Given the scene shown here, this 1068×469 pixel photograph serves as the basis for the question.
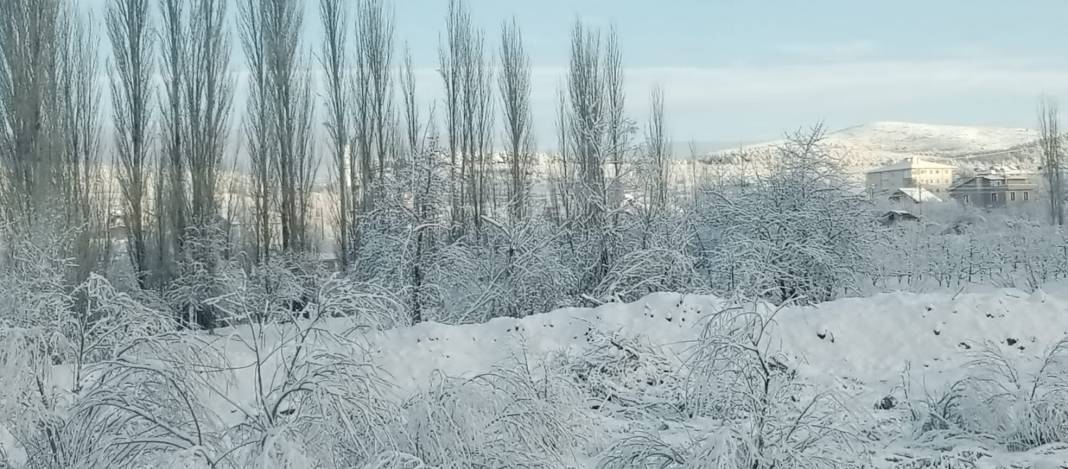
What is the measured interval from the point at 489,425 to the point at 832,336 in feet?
26.4

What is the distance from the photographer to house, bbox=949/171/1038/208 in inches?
2144

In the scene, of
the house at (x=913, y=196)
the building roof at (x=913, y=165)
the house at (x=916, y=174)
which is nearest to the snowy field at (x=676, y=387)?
the house at (x=913, y=196)

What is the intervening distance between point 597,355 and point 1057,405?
16.8 ft

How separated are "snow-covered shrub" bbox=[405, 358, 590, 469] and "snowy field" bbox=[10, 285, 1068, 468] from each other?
0.4 inches

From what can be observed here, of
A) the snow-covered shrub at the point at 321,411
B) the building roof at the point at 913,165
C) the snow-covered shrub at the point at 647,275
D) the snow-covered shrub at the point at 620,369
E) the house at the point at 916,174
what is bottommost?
the snow-covered shrub at the point at 620,369

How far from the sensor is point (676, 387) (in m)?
9.62

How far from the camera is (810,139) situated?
1611cm

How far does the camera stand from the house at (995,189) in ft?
179

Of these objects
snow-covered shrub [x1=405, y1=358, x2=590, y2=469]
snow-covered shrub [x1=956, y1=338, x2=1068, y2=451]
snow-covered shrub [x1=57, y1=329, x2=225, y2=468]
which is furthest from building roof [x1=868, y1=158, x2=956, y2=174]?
snow-covered shrub [x1=57, y1=329, x2=225, y2=468]

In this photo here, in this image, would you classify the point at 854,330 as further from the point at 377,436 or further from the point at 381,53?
the point at 381,53

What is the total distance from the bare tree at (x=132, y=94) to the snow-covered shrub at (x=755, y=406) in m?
17.7

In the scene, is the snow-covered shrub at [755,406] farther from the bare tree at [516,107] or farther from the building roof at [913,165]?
the building roof at [913,165]

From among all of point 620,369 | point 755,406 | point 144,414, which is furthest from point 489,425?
point 620,369

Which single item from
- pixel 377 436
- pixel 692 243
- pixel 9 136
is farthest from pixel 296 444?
pixel 9 136
